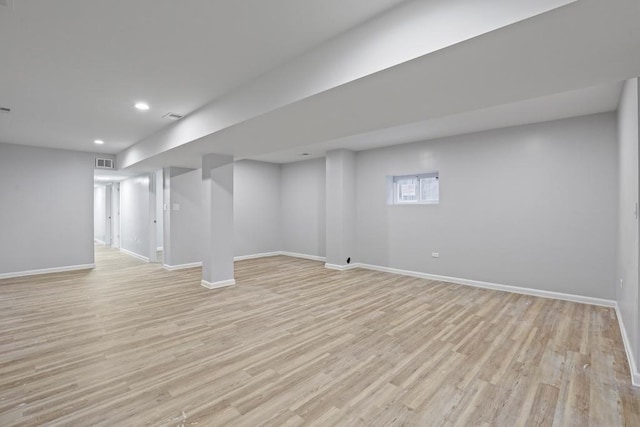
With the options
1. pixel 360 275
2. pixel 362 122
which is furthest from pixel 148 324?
pixel 360 275

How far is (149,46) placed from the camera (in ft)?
7.61

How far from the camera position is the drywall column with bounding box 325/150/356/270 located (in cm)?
645

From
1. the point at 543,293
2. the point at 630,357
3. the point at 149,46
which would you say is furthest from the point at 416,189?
the point at 149,46

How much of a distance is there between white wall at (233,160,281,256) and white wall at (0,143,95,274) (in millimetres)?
3168

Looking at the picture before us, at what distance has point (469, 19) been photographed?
1557 millimetres

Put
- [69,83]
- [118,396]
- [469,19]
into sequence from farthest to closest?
[69,83] → [118,396] → [469,19]

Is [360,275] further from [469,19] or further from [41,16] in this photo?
[41,16]

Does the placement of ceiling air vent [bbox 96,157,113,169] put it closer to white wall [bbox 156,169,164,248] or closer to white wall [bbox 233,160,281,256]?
white wall [bbox 156,169,164,248]

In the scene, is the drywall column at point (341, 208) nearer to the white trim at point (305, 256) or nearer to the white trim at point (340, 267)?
the white trim at point (340, 267)

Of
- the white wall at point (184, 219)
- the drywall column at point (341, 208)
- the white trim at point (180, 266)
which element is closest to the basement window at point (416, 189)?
the drywall column at point (341, 208)

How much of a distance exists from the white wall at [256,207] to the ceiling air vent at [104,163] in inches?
109

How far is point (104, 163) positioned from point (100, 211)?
22.5 ft

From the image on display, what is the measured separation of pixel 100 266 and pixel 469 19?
8.33 m

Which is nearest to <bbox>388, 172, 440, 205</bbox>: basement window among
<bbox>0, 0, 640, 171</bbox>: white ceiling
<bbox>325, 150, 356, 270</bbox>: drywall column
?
<bbox>325, 150, 356, 270</bbox>: drywall column
